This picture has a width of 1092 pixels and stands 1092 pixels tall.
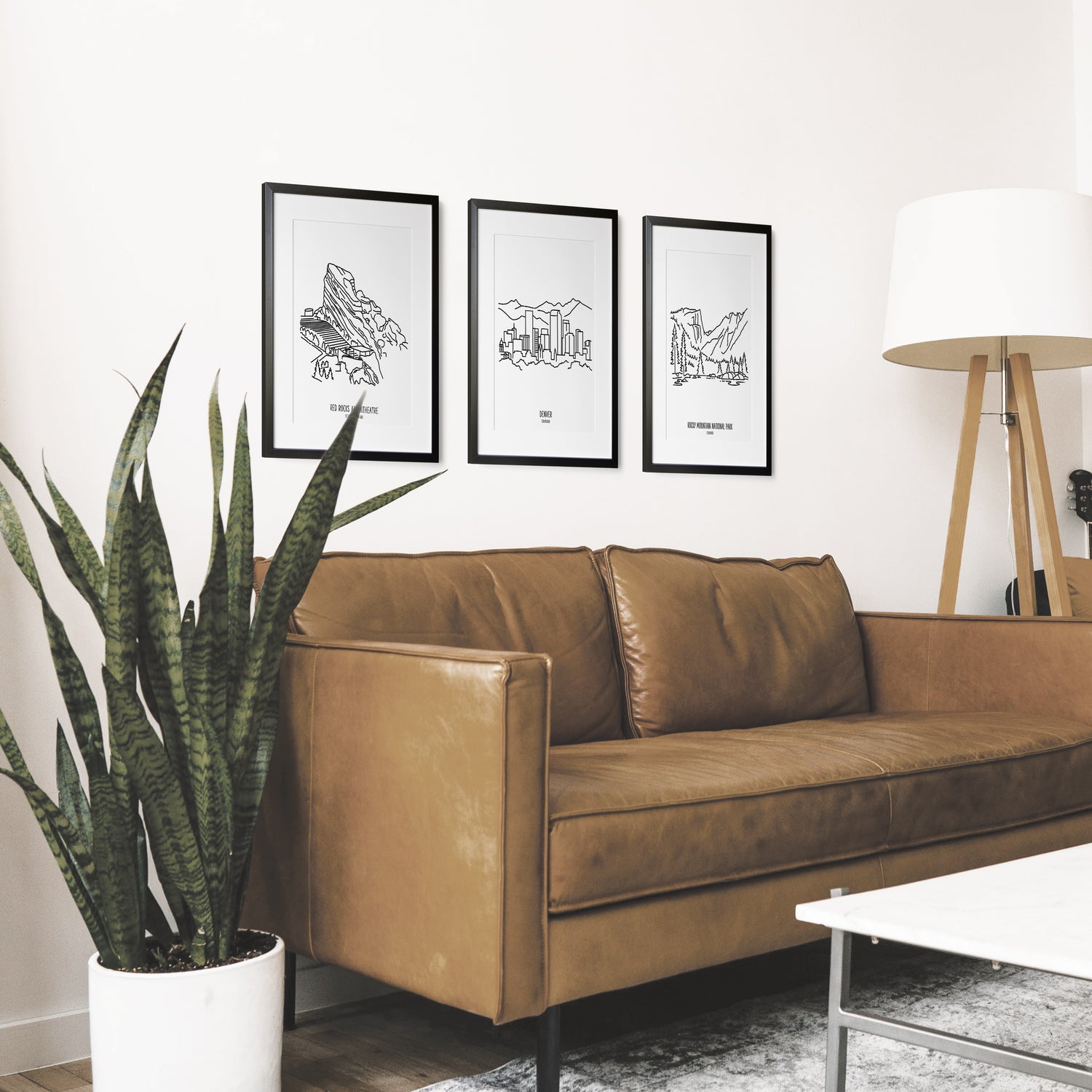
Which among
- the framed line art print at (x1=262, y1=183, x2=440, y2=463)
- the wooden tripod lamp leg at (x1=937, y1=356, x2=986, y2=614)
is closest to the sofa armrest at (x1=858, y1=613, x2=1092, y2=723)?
the wooden tripod lamp leg at (x1=937, y1=356, x2=986, y2=614)

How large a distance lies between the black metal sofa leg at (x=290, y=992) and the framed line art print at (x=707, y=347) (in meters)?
1.45

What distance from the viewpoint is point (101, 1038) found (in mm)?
1752

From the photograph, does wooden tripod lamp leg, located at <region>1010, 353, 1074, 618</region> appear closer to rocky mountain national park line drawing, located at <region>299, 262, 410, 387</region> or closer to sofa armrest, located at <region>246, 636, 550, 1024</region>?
rocky mountain national park line drawing, located at <region>299, 262, 410, 387</region>

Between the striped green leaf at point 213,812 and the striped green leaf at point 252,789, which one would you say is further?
the striped green leaf at point 252,789

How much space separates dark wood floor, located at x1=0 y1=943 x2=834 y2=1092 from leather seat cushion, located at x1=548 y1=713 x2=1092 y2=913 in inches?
17.8

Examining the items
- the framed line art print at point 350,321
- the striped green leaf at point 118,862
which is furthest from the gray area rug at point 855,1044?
the framed line art print at point 350,321

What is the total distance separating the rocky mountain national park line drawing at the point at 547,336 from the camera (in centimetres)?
295

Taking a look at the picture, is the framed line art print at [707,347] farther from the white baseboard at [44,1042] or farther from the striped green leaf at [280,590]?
the white baseboard at [44,1042]

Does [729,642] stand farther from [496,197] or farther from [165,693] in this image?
[165,693]

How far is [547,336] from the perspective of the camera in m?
3.00

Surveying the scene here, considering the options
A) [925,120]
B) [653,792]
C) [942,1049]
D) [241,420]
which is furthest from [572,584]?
[925,120]

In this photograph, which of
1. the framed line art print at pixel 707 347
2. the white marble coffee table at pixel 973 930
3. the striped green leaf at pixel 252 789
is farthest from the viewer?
the framed line art print at pixel 707 347

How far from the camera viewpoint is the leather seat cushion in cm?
184

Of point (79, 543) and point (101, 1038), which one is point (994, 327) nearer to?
point (79, 543)
